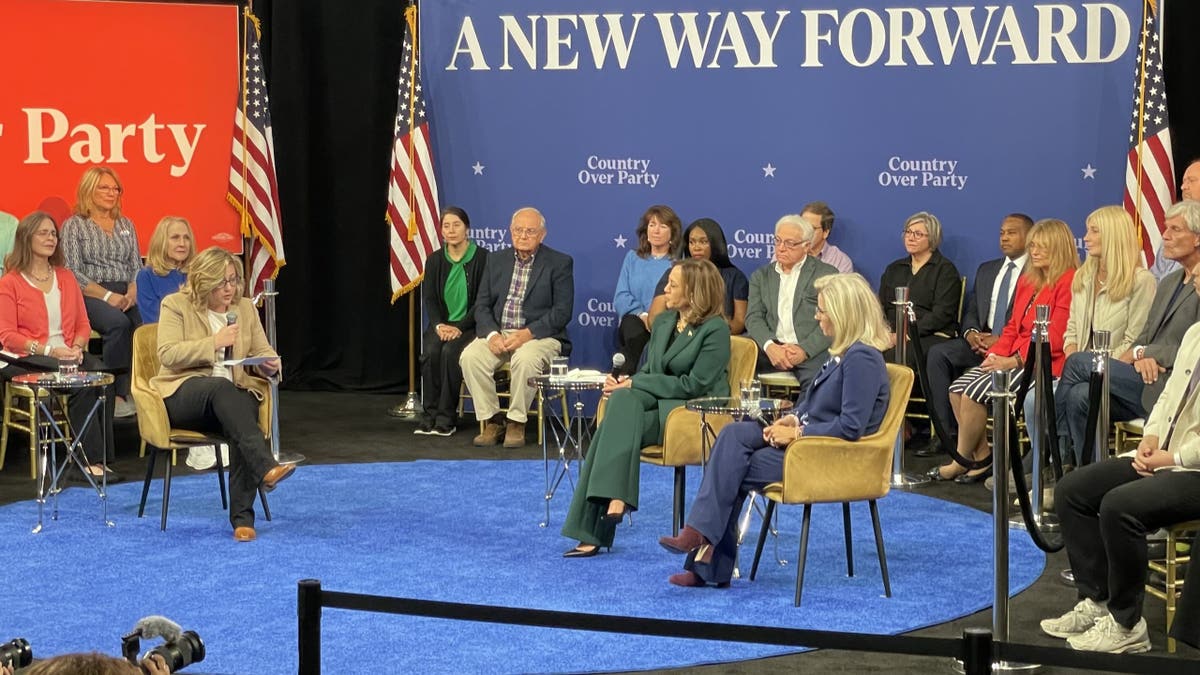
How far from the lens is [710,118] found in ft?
31.2

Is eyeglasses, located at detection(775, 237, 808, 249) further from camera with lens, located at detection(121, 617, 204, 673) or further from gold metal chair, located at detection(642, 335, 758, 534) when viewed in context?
camera with lens, located at detection(121, 617, 204, 673)

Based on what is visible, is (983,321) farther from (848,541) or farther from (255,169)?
(255,169)

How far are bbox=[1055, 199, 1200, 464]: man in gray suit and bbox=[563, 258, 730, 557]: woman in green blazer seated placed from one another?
158 cm

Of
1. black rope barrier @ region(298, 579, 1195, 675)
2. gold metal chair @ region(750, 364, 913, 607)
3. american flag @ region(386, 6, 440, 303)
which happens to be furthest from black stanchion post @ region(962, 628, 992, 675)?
american flag @ region(386, 6, 440, 303)

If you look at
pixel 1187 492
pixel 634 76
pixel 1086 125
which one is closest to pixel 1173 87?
pixel 1086 125

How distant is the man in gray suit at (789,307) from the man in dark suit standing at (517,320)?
1115 millimetres

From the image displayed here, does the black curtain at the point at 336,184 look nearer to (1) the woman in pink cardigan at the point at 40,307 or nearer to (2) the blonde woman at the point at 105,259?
(2) the blonde woman at the point at 105,259

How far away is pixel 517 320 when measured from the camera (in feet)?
30.7

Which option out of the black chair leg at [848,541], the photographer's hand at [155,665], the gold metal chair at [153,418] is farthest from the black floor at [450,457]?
the photographer's hand at [155,665]

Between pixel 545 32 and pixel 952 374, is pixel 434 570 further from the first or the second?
pixel 545 32

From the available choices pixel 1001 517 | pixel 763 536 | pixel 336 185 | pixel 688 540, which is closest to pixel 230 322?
pixel 688 540

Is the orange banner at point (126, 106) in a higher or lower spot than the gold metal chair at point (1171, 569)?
higher

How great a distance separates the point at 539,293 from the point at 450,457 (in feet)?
3.65

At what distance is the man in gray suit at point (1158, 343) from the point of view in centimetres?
650
